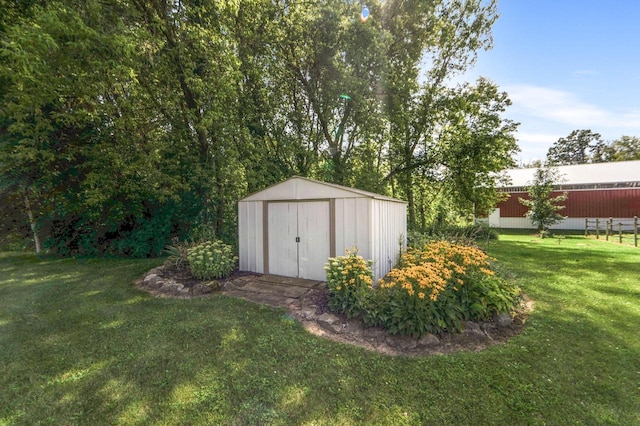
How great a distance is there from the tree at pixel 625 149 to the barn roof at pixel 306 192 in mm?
47040

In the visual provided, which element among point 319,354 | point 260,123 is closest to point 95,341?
point 319,354

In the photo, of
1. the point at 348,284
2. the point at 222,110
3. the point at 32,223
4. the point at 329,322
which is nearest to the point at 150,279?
the point at 329,322

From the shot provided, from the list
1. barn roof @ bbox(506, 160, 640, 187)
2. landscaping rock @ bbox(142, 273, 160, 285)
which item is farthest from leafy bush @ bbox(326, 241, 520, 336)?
barn roof @ bbox(506, 160, 640, 187)

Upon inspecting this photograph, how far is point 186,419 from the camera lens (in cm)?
209

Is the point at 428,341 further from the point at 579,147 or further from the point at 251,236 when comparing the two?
the point at 579,147

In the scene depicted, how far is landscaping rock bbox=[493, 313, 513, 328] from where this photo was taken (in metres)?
3.61

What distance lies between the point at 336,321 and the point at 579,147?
2365 inches

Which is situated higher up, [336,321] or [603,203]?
[603,203]

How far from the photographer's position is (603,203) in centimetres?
1684

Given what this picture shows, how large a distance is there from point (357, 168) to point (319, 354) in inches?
344

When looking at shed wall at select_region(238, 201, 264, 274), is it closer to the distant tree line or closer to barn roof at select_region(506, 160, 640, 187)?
barn roof at select_region(506, 160, 640, 187)

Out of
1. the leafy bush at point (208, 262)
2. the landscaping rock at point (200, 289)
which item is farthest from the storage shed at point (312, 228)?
the landscaping rock at point (200, 289)

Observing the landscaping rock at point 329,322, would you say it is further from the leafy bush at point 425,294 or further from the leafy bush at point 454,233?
the leafy bush at point 454,233

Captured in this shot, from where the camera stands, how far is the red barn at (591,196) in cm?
1638
